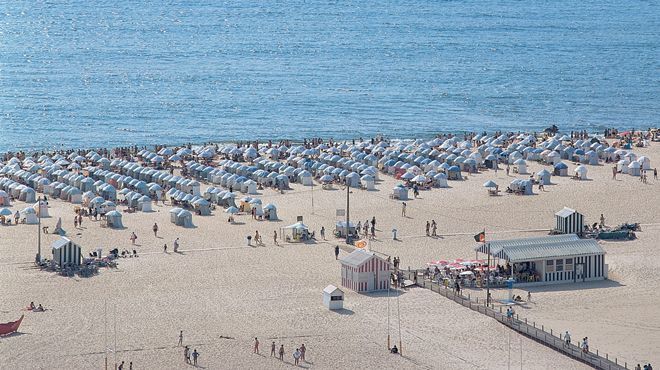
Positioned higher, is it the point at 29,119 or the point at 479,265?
the point at 29,119

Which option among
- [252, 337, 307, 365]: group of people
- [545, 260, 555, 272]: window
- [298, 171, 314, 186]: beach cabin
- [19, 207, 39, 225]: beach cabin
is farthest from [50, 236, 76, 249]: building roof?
[298, 171, 314, 186]: beach cabin

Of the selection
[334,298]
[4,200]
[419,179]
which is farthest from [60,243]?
[419,179]

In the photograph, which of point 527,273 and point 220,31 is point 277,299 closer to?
point 527,273

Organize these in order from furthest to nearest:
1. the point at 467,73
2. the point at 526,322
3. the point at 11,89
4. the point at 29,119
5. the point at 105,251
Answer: the point at 467,73 → the point at 11,89 → the point at 29,119 → the point at 105,251 → the point at 526,322

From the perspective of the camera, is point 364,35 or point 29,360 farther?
point 364,35

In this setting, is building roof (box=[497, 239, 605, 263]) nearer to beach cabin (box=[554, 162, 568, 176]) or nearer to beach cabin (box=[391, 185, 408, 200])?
beach cabin (box=[391, 185, 408, 200])

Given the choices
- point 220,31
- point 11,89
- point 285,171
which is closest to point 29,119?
point 11,89
